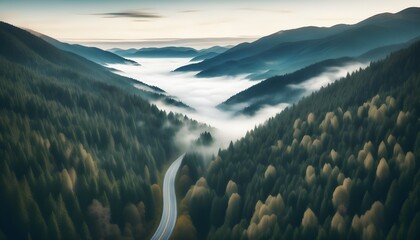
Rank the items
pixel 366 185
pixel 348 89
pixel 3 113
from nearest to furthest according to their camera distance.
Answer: pixel 366 185
pixel 3 113
pixel 348 89

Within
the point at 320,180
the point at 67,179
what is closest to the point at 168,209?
the point at 67,179

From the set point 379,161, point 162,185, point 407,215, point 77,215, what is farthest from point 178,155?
point 407,215

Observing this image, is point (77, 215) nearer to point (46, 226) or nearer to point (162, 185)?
point (46, 226)

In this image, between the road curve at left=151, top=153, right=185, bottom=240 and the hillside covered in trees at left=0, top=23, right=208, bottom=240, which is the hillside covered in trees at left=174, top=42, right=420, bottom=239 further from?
the hillside covered in trees at left=0, top=23, right=208, bottom=240

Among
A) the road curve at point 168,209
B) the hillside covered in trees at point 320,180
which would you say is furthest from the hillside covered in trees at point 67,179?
the hillside covered in trees at point 320,180

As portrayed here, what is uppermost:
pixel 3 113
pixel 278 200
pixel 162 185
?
pixel 3 113

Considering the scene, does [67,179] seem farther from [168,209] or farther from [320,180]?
[320,180]

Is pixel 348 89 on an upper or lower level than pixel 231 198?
upper
